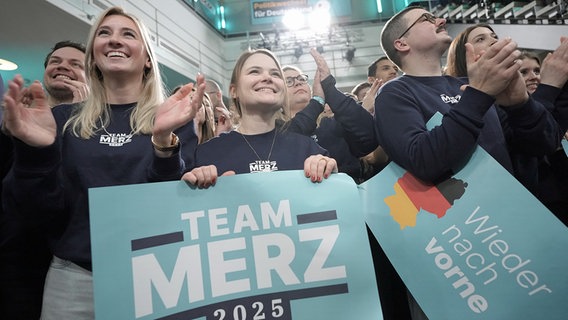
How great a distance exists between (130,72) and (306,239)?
867 millimetres

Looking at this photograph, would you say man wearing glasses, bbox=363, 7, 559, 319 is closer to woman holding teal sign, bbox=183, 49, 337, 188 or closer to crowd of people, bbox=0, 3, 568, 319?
crowd of people, bbox=0, 3, 568, 319

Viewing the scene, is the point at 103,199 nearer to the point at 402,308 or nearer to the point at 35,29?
the point at 402,308

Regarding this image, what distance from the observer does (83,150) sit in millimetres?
1134

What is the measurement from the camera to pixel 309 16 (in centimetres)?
1002

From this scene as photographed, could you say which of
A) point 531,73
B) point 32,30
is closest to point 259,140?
point 531,73

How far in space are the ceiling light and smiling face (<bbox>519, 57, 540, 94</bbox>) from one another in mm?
5911

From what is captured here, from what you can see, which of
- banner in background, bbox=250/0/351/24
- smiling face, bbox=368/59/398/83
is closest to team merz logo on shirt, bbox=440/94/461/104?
smiling face, bbox=368/59/398/83

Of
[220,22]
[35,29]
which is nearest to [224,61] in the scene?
[220,22]

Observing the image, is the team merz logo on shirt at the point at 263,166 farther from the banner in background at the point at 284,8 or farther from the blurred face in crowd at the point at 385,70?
the banner in background at the point at 284,8

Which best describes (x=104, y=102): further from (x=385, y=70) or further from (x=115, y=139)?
(x=385, y=70)

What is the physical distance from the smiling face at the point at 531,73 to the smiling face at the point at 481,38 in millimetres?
570

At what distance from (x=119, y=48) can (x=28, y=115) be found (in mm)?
449

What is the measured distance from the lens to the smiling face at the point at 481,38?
1744mm

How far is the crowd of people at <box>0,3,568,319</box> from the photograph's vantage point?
3.38ft
